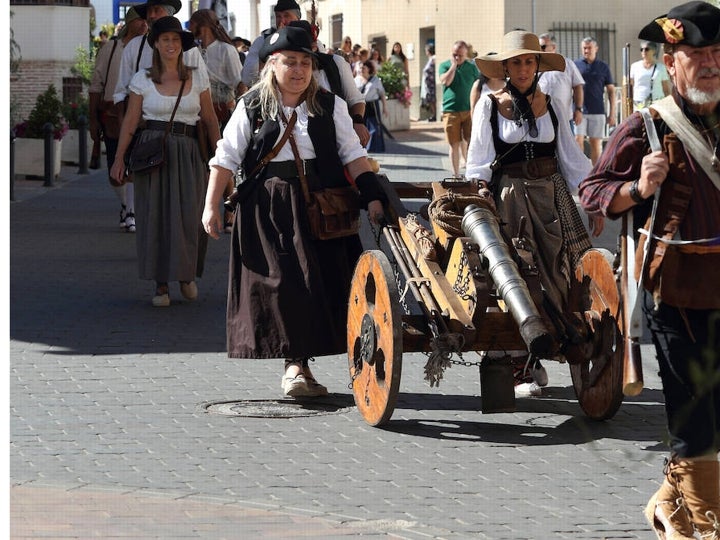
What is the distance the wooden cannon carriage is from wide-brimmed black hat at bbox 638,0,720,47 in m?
2.14

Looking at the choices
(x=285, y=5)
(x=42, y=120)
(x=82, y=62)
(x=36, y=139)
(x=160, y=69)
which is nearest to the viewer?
(x=160, y=69)

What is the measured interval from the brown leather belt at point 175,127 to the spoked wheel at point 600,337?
4.58 metres

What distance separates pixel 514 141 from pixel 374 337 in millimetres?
1472

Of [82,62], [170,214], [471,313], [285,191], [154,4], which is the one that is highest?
[82,62]

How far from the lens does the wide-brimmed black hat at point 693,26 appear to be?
5.31 m

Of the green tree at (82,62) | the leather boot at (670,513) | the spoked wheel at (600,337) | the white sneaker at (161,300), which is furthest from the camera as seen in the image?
the green tree at (82,62)

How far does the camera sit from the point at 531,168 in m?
8.91

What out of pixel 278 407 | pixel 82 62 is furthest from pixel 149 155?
pixel 82 62

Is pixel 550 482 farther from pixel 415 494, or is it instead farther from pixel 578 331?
pixel 578 331

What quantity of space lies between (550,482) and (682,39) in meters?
2.19

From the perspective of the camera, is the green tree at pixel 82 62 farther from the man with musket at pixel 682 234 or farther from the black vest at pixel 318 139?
the man with musket at pixel 682 234

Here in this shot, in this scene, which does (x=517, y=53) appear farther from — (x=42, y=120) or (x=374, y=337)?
(x=42, y=120)

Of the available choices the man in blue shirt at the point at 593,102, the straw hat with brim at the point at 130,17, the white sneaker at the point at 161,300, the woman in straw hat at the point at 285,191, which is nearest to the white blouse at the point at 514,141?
the woman in straw hat at the point at 285,191

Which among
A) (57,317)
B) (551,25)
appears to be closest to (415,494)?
(57,317)
